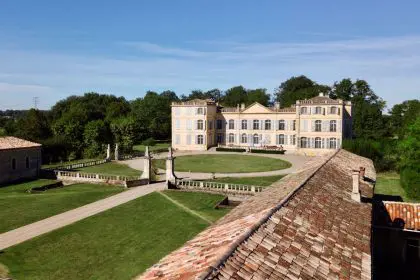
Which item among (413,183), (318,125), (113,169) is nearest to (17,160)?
(113,169)

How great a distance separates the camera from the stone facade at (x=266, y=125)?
5831 cm

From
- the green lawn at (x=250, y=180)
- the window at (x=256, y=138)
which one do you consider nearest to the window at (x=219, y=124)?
the window at (x=256, y=138)

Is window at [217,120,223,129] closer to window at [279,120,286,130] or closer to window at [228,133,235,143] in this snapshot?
window at [228,133,235,143]

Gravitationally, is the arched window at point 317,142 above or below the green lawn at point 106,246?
above

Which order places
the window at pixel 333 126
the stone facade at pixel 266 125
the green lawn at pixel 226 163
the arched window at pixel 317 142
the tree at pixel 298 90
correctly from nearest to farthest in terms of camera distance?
the green lawn at pixel 226 163 → the window at pixel 333 126 → the stone facade at pixel 266 125 → the arched window at pixel 317 142 → the tree at pixel 298 90

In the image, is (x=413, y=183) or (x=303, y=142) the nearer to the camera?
(x=413, y=183)

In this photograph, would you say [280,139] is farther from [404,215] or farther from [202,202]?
[404,215]

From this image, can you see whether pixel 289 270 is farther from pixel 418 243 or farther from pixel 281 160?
pixel 281 160

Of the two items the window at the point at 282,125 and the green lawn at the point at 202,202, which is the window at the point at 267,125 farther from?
the green lawn at the point at 202,202

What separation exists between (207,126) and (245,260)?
56931 mm

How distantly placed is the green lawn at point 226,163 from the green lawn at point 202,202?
1260cm

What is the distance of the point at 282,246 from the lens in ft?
28.2

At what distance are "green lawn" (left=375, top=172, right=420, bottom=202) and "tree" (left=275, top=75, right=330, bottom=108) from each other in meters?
49.0

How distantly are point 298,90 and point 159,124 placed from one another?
38.2 m
